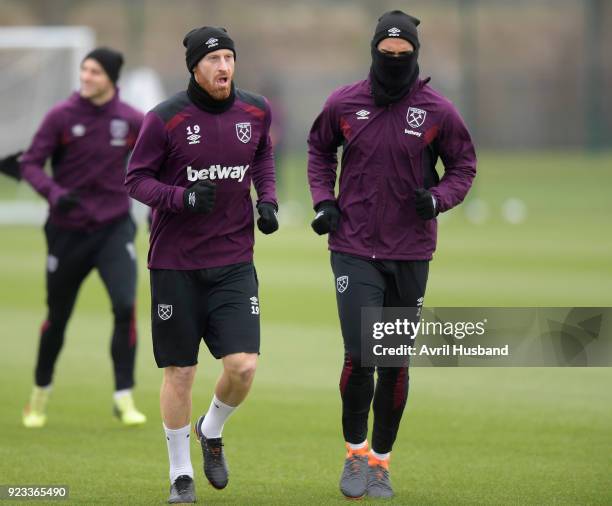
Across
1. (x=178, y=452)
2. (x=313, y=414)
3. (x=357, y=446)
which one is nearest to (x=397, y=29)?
(x=357, y=446)

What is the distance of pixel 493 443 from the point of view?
795 cm

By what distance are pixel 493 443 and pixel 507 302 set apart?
232 inches

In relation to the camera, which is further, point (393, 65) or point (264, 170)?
point (264, 170)

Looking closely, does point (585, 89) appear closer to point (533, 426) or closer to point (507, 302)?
point (507, 302)

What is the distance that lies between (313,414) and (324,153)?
8.80 ft

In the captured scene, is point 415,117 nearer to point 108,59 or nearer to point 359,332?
point 359,332

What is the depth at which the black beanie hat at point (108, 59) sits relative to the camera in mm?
8586

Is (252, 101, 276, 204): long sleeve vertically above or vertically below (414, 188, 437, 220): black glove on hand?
above

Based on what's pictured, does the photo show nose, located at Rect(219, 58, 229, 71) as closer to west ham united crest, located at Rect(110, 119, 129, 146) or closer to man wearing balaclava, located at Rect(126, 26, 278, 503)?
man wearing balaclava, located at Rect(126, 26, 278, 503)

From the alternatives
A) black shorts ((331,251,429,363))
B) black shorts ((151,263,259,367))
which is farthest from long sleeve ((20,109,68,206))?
black shorts ((331,251,429,363))

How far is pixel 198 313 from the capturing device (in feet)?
21.3

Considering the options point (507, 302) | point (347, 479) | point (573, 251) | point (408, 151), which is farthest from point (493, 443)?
point (573, 251)

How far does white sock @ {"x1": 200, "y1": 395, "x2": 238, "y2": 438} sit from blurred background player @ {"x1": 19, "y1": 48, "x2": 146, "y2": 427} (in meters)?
2.01

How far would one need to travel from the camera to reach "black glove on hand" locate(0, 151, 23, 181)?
8.88m
